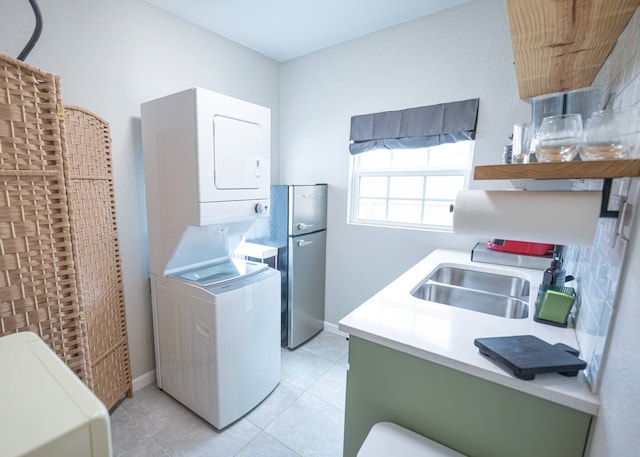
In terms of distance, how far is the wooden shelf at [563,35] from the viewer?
733mm

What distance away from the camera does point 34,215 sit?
1.08 meters

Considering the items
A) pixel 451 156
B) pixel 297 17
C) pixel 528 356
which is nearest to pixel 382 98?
pixel 451 156

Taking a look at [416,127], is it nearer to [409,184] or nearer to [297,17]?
[409,184]

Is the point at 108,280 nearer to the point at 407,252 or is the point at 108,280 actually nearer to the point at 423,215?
the point at 407,252

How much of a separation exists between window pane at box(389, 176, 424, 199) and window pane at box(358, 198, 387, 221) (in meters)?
0.13

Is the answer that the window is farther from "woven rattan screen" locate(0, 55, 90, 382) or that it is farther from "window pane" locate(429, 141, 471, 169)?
"woven rattan screen" locate(0, 55, 90, 382)

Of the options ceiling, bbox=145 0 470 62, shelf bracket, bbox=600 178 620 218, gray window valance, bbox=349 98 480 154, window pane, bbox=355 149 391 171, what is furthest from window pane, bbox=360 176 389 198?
shelf bracket, bbox=600 178 620 218

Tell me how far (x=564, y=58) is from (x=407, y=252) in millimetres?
1708

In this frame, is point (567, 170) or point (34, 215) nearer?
point (567, 170)

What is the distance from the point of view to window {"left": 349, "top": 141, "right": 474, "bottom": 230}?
7.80ft

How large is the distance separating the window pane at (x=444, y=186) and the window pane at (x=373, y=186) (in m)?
0.39

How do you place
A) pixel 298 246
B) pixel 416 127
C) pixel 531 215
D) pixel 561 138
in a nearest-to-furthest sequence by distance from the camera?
pixel 561 138, pixel 531 215, pixel 416 127, pixel 298 246

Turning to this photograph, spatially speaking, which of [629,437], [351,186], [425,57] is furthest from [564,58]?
[351,186]

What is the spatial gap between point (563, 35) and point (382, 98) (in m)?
1.74
